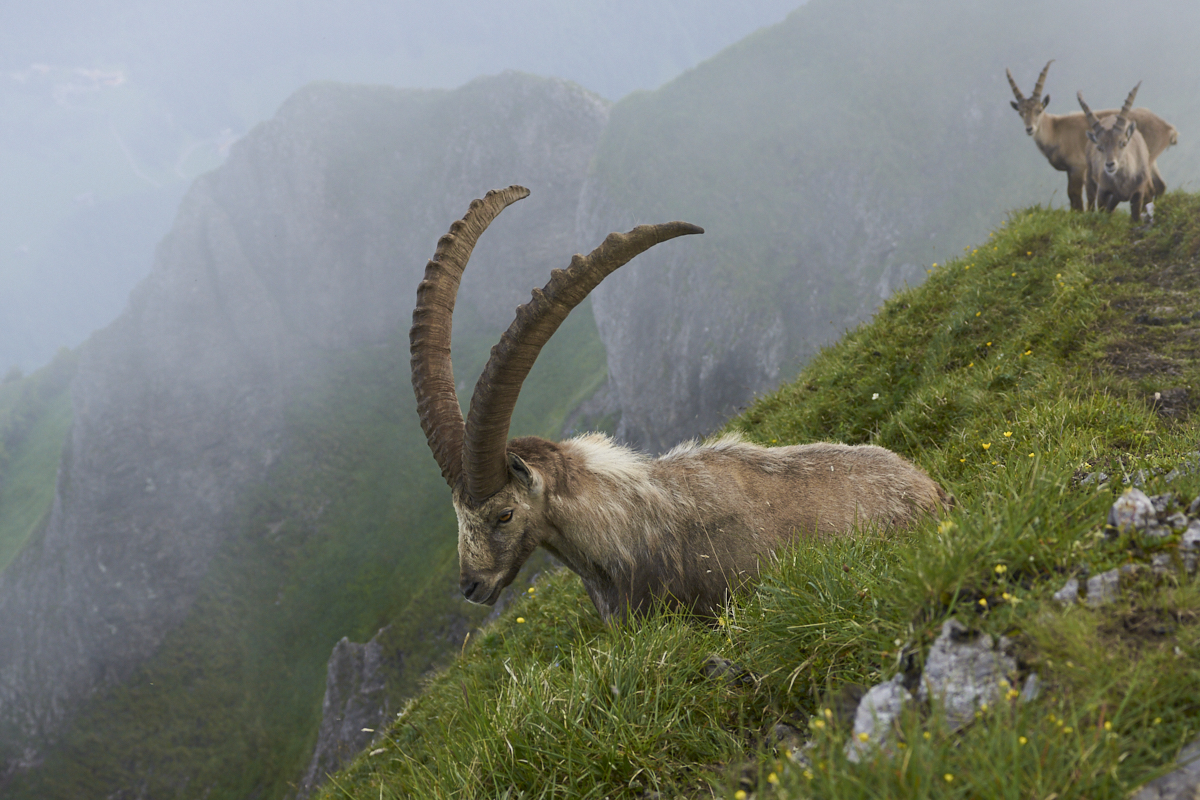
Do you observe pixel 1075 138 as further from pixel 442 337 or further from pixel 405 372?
pixel 405 372

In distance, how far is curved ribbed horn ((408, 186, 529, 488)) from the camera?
638cm

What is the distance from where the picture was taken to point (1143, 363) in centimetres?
828

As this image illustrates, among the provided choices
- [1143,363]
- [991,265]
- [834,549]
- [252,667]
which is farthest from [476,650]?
[252,667]

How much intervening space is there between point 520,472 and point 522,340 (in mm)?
1446

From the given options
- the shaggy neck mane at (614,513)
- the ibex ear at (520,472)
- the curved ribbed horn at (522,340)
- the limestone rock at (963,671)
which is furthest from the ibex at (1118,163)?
the limestone rock at (963,671)

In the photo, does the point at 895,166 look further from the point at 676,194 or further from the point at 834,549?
the point at 834,549

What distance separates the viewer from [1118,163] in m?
13.2

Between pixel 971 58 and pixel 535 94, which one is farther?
pixel 535 94

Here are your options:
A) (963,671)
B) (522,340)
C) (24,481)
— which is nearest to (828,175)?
(522,340)

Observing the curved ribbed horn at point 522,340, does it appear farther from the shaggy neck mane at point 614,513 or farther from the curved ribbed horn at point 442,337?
the shaggy neck mane at point 614,513

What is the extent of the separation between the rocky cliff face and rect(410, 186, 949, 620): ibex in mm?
141133

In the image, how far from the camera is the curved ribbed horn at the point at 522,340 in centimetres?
530

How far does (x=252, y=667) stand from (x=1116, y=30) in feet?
600

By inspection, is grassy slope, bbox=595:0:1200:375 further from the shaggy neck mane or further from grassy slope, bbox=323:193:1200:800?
the shaggy neck mane
